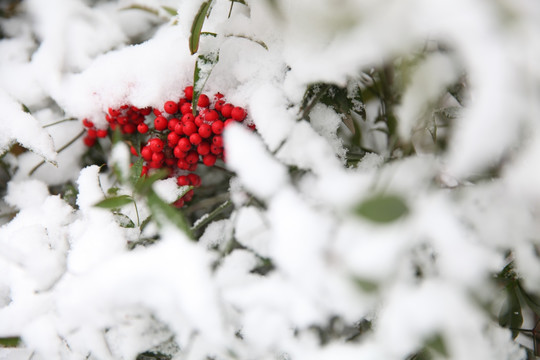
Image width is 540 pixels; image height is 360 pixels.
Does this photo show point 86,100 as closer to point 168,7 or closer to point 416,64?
point 168,7

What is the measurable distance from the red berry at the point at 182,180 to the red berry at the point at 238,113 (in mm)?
168

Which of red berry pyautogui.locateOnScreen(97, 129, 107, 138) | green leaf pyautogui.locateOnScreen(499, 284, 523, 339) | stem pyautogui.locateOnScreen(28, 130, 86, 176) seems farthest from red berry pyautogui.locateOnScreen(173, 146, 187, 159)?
green leaf pyautogui.locateOnScreen(499, 284, 523, 339)

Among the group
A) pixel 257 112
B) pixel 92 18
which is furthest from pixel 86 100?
pixel 257 112

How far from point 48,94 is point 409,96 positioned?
87cm

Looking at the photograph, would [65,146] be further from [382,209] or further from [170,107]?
[382,209]

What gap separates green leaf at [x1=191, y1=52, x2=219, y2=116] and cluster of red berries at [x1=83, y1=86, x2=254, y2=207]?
0.13 feet

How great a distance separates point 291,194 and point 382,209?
0.39ft

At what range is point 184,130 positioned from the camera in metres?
0.70

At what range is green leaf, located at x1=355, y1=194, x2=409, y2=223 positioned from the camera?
1.05 ft

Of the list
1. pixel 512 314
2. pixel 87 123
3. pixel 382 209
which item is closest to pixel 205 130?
pixel 87 123

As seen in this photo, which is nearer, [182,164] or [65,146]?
[182,164]

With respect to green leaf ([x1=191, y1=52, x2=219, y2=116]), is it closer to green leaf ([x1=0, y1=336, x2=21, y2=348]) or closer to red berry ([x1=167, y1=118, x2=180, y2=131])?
red berry ([x1=167, y1=118, x2=180, y2=131])

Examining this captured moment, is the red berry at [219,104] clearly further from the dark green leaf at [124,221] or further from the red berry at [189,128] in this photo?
the dark green leaf at [124,221]

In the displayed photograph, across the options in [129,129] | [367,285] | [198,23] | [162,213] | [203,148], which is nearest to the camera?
[367,285]
